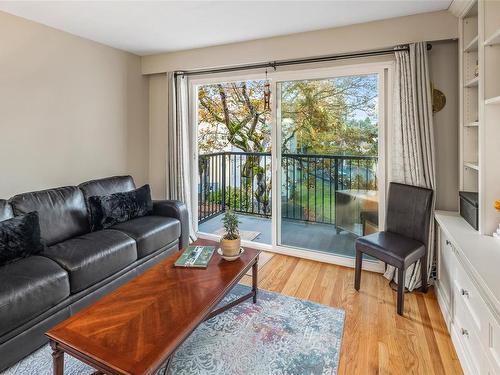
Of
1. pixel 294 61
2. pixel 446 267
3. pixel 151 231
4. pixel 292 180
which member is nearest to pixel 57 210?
pixel 151 231

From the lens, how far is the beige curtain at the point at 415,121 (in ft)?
8.36

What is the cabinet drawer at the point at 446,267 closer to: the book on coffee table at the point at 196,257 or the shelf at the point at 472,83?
the shelf at the point at 472,83

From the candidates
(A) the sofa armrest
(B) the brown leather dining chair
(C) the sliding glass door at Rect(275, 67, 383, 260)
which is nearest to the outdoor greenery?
(C) the sliding glass door at Rect(275, 67, 383, 260)

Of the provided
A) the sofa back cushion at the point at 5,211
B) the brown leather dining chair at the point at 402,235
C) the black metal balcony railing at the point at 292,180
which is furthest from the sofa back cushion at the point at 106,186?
the brown leather dining chair at the point at 402,235

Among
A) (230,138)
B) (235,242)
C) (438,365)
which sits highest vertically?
(230,138)

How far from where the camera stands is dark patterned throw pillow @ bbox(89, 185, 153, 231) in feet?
9.31

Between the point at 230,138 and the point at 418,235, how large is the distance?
9.86 feet

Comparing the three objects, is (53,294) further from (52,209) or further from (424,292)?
(424,292)

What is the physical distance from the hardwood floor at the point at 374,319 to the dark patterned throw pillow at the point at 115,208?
133cm

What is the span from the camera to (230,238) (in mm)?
2180

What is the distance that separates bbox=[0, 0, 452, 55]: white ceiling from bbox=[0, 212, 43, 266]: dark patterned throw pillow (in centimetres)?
177

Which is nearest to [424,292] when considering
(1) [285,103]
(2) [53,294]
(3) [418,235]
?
(3) [418,235]

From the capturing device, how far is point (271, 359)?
1794mm

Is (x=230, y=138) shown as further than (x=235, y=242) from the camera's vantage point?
Yes
